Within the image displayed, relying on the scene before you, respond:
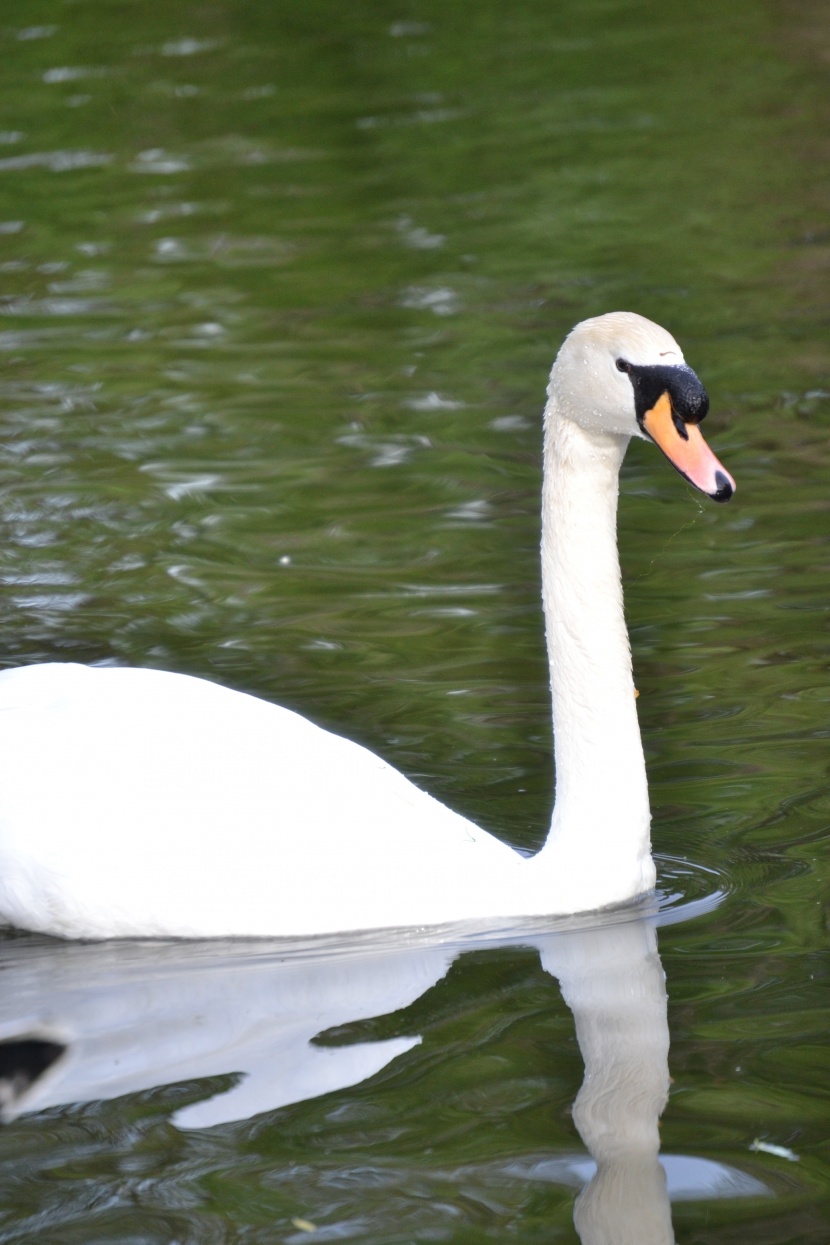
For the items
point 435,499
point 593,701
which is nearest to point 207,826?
point 593,701

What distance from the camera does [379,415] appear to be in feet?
32.9

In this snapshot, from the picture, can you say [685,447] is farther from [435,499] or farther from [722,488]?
[435,499]

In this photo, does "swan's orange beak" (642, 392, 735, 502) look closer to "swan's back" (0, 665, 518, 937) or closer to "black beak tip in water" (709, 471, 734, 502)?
"black beak tip in water" (709, 471, 734, 502)

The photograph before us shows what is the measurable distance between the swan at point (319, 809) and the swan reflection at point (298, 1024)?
0.08m

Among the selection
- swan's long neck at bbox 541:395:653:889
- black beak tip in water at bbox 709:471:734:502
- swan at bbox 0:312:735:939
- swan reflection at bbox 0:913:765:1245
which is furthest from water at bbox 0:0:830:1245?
black beak tip in water at bbox 709:471:734:502

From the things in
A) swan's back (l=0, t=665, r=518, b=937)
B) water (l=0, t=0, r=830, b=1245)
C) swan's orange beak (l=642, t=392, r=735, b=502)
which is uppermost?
swan's orange beak (l=642, t=392, r=735, b=502)

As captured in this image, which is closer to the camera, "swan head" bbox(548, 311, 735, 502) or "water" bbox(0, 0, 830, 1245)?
"water" bbox(0, 0, 830, 1245)

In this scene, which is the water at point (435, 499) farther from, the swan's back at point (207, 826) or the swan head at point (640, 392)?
the swan head at point (640, 392)

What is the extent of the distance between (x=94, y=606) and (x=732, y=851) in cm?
308

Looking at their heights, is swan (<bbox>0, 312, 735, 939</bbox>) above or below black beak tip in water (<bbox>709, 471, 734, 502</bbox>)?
below

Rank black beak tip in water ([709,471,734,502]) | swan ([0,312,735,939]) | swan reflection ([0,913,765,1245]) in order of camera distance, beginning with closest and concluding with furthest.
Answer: swan reflection ([0,913,765,1245]) → black beak tip in water ([709,471,734,502]) → swan ([0,312,735,939])

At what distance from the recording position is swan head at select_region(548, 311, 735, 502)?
15.9ft

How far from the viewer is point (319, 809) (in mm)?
5285

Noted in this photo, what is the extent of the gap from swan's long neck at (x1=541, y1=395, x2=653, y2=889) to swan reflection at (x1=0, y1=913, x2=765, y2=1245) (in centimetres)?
21
